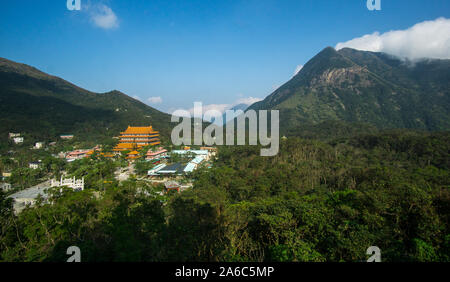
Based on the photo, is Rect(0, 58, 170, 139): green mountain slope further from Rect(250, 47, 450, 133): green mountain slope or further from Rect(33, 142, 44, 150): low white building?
Rect(250, 47, 450, 133): green mountain slope

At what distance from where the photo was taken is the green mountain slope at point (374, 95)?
8006cm

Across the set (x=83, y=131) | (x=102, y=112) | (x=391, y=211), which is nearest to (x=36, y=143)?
(x=83, y=131)

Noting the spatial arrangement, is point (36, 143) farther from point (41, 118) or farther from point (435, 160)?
point (435, 160)

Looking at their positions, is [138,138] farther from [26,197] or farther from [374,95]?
[374,95]

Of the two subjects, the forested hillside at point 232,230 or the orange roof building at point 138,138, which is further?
the orange roof building at point 138,138

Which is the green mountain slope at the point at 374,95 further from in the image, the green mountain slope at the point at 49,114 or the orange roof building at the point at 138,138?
the green mountain slope at the point at 49,114

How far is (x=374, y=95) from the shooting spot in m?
96.1

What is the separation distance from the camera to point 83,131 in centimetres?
5016

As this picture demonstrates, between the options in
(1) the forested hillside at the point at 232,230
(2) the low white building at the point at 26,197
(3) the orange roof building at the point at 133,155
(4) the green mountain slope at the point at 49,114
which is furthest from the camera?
(4) the green mountain slope at the point at 49,114

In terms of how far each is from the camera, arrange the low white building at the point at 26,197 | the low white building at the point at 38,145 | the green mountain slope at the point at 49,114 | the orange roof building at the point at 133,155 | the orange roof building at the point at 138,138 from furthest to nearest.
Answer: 1. the green mountain slope at the point at 49,114
2. the low white building at the point at 38,145
3. the orange roof building at the point at 138,138
4. the orange roof building at the point at 133,155
5. the low white building at the point at 26,197

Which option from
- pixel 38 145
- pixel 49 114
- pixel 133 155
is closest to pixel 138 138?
pixel 133 155

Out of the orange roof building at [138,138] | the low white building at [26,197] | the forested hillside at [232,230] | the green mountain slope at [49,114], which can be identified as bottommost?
the low white building at [26,197]

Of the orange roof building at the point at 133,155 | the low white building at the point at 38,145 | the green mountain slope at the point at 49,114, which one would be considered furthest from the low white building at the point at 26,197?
the green mountain slope at the point at 49,114

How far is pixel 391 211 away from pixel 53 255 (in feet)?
37.3
